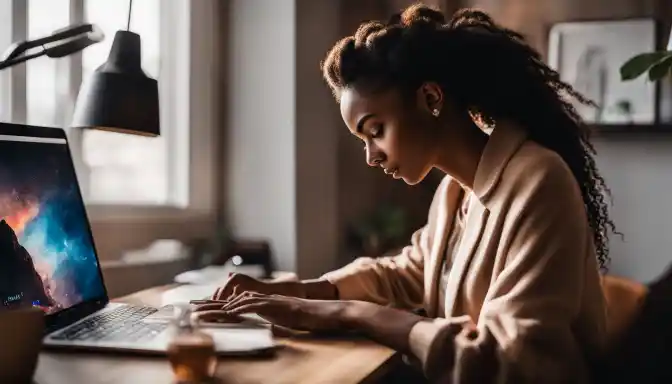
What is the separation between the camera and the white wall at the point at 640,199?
113 inches

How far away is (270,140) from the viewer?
2.63 m

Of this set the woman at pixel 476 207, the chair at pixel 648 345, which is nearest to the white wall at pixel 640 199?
the woman at pixel 476 207

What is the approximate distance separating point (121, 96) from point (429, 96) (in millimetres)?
549

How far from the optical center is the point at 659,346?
0.65 meters

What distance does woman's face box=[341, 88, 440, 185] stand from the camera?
1362mm

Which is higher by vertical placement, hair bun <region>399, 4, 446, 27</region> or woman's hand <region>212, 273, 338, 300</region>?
hair bun <region>399, 4, 446, 27</region>

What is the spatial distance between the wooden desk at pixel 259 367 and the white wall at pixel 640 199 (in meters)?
1.93

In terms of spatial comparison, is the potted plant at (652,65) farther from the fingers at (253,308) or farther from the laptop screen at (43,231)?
the laptop screen at (43,231)

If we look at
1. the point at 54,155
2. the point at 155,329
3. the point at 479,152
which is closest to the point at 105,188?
the point at 54,155

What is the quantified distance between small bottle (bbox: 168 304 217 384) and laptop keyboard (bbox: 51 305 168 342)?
0.63 ft

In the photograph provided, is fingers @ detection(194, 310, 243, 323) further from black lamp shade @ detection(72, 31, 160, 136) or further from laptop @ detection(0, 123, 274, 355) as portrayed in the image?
black lamp shade @ detection(72, 31, 160, 136)

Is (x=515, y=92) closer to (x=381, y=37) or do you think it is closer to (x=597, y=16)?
(x=381, y=37)

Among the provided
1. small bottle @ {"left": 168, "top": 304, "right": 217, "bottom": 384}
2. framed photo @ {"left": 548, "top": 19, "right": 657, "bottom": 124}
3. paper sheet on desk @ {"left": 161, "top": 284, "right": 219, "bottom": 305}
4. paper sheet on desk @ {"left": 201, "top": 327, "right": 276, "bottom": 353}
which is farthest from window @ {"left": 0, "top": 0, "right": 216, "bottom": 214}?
framed photo @ {"left": 548, "top": 19, "right": 657, "bottom": 124}

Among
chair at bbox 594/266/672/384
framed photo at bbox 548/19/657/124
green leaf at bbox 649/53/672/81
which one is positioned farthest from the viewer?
framed photo at bbox 548/19/657/124
